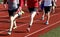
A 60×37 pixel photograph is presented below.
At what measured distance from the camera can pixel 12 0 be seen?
1087 centimetres

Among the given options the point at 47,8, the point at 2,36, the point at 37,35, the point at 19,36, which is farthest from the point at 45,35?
the point at 47,8

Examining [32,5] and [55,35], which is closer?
[55,35]

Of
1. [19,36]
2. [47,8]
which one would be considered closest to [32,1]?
[19,36]

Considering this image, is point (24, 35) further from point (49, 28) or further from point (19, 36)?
point (49, 28)

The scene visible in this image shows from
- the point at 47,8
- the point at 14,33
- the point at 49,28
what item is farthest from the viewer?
the point at 47,8

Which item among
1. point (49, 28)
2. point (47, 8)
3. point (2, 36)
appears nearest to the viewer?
point (2, 36)

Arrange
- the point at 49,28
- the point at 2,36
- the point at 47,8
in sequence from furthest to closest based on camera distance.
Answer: the point at 47,8 → the point at 49,28 → the point at 2,36

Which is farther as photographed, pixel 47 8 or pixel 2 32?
pixel 47 8

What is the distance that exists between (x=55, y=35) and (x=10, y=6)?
2.21 m

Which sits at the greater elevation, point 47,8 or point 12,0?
point 12,0

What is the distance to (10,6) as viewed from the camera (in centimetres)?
1091

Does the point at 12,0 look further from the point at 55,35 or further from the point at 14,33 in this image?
the point at 55,35

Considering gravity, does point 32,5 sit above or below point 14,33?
above

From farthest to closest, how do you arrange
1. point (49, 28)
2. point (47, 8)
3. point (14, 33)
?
point (47, 8) < point (49, 28) < point (14, 33)
